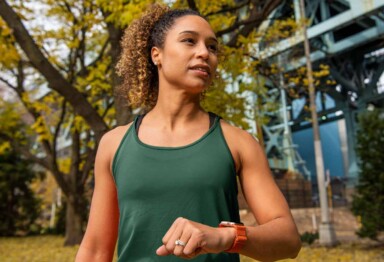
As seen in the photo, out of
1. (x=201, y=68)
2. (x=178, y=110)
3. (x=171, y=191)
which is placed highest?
(x=201, y=68)

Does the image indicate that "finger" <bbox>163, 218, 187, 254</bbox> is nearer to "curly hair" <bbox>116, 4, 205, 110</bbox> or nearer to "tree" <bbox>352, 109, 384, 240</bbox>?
"curly hair" <bbox>116, 4, 205, 110</bbox>

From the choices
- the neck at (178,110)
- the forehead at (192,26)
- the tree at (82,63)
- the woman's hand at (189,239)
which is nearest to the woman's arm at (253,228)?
the woman's hand at (189,239)

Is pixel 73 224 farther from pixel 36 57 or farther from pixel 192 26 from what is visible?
pixel 192 26

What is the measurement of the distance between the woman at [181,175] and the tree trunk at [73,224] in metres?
13.9

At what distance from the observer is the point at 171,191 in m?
1.59

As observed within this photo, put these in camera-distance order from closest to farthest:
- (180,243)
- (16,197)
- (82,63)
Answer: (180,243) → (82,63) → (16,197)

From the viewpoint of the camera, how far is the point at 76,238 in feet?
49.9

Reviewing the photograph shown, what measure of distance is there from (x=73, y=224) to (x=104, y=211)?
576 inches

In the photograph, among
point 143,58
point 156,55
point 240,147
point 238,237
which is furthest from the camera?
point 143,58

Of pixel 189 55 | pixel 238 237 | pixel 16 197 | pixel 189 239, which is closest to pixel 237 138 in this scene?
pixel 189 55

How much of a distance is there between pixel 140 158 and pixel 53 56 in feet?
44.6

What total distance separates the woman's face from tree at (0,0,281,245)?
375 cm

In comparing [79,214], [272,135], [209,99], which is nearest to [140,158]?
[209,99]

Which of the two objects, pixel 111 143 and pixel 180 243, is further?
pixel 111 143
